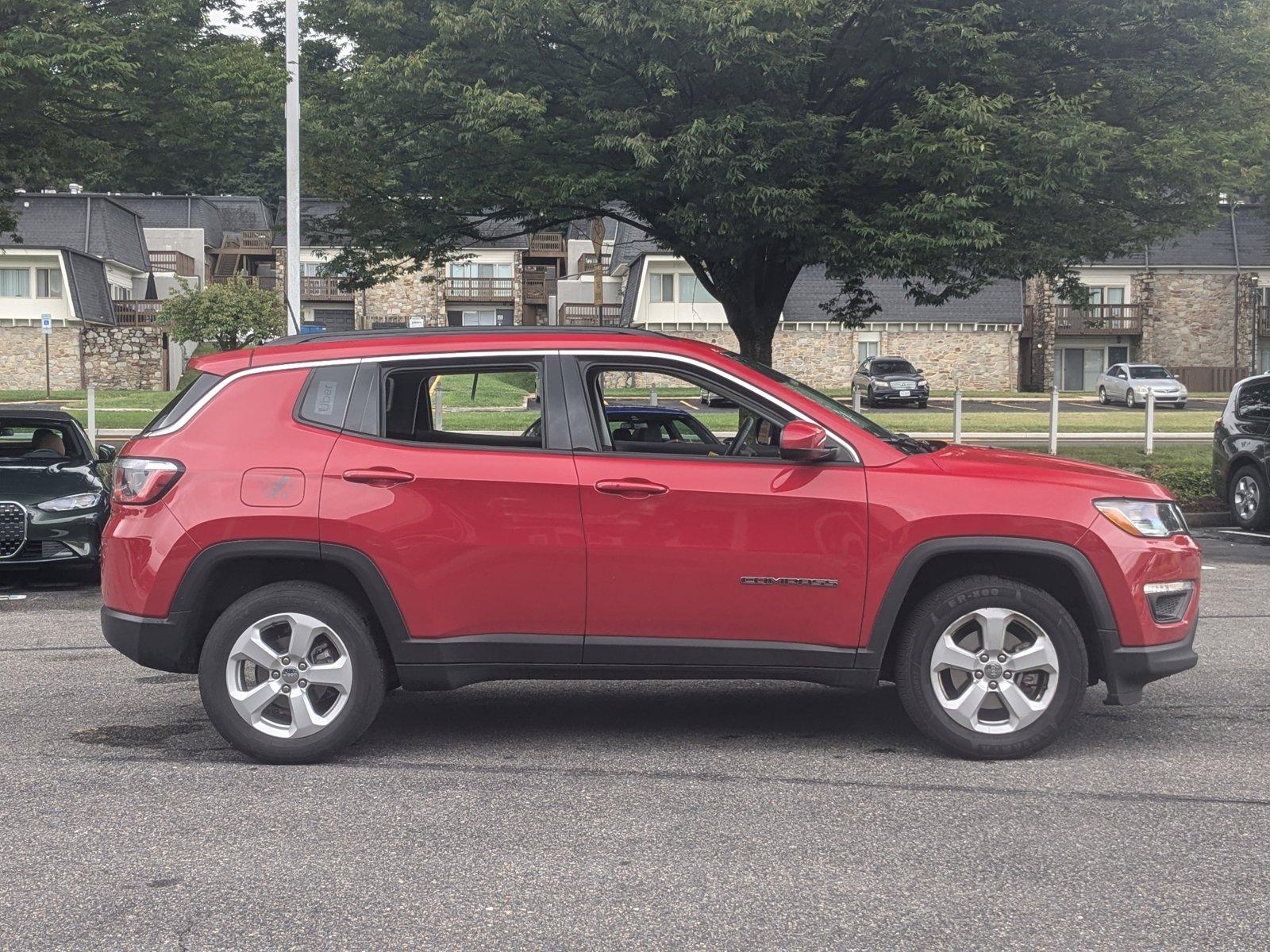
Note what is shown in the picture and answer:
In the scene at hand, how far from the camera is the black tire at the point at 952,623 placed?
5527 millimetres

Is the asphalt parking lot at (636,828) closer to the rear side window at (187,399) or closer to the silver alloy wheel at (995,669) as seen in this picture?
the silver alloy wheel at (995,669)

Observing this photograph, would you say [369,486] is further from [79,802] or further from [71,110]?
[71,110]

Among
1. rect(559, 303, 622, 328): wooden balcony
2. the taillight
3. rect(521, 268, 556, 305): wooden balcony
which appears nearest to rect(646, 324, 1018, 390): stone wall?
rect(559, 303, 622, 328): wooden balcony

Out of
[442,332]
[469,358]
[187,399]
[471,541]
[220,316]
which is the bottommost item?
[471,541]

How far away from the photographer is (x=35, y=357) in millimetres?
58344

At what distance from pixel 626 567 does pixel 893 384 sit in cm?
→ 4164

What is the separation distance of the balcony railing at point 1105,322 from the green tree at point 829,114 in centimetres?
4369

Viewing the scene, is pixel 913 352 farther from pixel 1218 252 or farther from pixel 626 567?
pixel 626 567

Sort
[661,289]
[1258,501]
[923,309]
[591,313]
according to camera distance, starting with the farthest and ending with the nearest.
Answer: [591,313]
[661,289]
[923,309]
[1258,501]

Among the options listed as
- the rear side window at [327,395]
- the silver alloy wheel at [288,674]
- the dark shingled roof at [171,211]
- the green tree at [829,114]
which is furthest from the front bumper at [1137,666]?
the dark shingled roof at [171,211]

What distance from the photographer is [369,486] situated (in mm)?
5582

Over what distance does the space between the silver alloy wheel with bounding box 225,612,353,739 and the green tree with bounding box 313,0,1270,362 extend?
1061 centimetres

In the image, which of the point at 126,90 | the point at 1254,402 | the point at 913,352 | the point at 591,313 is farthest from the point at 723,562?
the point at 591,313

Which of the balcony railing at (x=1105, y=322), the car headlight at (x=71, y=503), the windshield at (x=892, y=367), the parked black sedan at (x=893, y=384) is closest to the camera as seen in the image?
the car headlight at (x=71, y=503)
